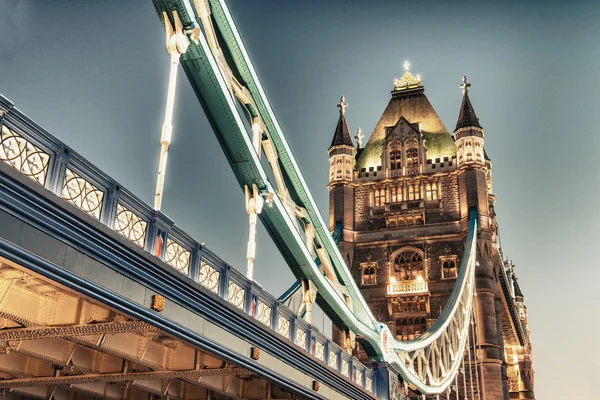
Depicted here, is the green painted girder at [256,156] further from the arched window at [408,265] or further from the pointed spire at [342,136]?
the pointed spire at [342,136]

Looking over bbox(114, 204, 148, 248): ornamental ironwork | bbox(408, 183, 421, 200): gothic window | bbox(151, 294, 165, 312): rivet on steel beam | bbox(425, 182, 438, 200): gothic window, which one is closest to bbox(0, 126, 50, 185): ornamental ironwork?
bbox(114, 204, 148, 248): ornamental ironwork

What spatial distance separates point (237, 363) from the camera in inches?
519

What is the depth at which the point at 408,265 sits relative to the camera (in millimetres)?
51438

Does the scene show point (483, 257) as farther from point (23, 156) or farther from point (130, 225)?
point (23, 156)

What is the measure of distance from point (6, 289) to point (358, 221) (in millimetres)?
44768

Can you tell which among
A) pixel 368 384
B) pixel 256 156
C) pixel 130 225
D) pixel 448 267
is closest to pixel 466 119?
pixel 448 267

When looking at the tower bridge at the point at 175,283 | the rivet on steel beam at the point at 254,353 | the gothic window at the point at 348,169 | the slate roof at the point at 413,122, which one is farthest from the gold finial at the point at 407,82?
the rivet on steel beam at the point at 254,353

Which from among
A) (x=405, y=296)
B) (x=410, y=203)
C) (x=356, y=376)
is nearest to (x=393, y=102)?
(x=410, y=203)

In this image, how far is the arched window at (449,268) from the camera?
50.2m

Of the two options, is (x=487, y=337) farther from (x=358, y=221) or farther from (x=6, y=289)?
(x=6, y=289)

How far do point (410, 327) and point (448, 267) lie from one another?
5031 millimetres

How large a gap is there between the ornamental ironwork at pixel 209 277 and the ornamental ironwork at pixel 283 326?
10.4ft

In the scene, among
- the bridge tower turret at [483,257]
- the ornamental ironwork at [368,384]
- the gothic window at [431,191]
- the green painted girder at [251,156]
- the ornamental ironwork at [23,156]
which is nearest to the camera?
the ornamental ironwork at [23,156]

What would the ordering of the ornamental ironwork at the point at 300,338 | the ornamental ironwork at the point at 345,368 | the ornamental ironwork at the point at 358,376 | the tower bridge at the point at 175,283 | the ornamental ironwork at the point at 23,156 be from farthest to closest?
the ornamental ironwork at the point at 358,376 < the ornamental ironwork at the point at 345,368 < the ornamental ironwork at the point at 300,338 < the tower bridge at the point at 175,283 < the ornamental ironwork at the point at 23,156
